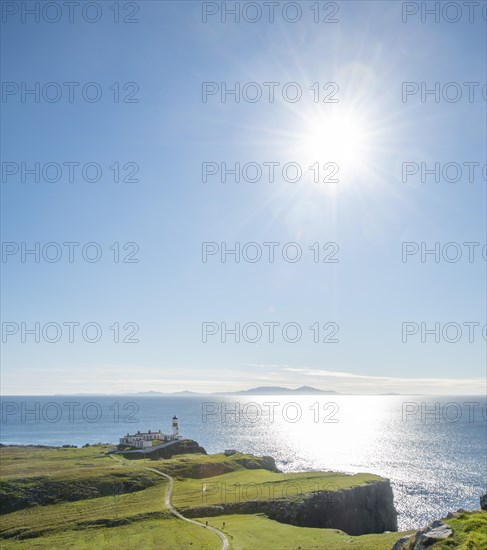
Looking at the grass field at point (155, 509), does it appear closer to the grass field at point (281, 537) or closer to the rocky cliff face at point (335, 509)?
the grass field at point (281, 537)

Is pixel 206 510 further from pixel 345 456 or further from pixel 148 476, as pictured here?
pixel 345 456

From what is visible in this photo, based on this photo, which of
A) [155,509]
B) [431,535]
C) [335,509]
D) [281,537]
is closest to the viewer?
[431,535]

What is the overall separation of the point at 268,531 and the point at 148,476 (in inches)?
1335

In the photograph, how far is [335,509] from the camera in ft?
238

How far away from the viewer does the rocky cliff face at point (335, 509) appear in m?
66.0

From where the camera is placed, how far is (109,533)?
55.6 m

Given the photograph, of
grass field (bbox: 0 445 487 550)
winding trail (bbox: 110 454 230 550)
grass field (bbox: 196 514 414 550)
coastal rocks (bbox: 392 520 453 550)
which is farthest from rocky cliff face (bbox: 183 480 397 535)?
coastal rocks (bbox: 392 520 453 550)

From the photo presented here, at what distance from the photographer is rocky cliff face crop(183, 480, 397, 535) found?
66.0 m

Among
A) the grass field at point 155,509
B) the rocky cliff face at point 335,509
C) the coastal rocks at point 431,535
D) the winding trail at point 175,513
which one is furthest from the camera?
the rocky cliff face at point 335,509

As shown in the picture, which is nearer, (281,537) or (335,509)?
(281,537)

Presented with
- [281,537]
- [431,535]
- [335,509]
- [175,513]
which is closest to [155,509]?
[175,513]

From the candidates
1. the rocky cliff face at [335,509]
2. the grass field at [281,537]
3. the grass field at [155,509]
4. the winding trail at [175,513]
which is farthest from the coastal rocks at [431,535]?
the rocky cliff face at [335,509]

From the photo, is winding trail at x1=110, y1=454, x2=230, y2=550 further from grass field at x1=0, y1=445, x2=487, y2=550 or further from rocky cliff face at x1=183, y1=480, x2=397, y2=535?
rocky cliff face at x1=183, y1=480, x2=397, y2=535

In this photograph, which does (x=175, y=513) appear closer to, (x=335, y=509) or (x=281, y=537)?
(x=281, y=537)
